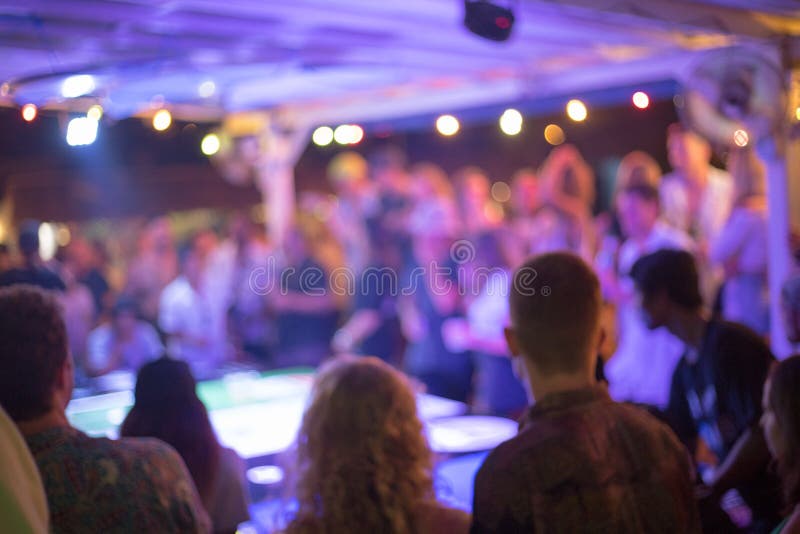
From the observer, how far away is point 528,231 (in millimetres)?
6883

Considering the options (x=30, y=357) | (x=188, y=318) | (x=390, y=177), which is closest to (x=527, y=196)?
(x=390, y=177)

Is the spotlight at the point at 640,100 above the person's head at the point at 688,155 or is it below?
above

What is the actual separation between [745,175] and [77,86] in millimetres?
3961

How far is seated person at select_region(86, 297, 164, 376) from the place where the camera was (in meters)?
6.10

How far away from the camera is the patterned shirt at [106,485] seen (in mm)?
1618

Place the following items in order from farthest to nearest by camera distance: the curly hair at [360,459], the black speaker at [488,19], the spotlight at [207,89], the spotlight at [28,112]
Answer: the spotlight at [207,89] → the spotlight at [28,112] → the black speaker at [488,19] → the curly hair at [360,459]

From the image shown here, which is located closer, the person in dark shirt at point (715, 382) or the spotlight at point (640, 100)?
the person in dark shirt at point (715, 382)

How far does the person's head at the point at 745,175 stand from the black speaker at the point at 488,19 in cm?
229

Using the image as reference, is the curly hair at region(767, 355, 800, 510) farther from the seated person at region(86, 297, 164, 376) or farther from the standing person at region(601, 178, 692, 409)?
the seated person at region(86, 297, 164, 376)

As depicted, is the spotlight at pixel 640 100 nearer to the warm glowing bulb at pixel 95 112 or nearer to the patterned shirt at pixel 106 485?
the warm glowing bulb at pixel 95 112

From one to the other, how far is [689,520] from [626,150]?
8907 mm

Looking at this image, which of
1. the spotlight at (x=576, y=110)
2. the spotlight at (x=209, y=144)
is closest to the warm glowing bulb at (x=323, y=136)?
the spotlight at (x=209, y=144)

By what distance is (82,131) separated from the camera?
14.5 ft

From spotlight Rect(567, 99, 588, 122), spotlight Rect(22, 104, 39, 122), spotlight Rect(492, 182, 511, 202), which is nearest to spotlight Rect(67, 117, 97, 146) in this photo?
spotlight Rect(22, 104, 39, 122)
